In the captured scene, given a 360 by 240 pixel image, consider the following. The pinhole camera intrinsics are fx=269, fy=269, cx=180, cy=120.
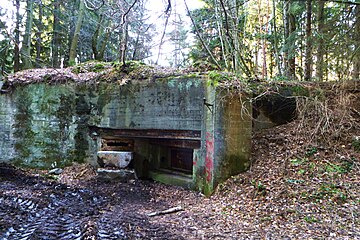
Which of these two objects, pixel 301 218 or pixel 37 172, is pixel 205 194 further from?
pixel 37 172

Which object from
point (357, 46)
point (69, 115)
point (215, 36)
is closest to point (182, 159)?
point (69, 115)

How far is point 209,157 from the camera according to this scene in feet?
18.5

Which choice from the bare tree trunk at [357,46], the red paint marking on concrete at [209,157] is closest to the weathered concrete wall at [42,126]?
the red paint marking on concrete at [209,157]

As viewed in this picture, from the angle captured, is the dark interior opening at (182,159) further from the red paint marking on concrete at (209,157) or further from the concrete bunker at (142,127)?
the red paint marking on concrete at (209,157)

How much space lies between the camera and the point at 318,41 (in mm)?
6129

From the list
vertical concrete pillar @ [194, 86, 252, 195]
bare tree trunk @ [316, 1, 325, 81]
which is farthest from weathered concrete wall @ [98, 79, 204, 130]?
bare tree trunk @ [316, 1, 325, 81]

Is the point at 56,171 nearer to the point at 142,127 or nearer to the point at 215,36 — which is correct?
the point at 142,127

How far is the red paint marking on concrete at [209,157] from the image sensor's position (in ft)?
18.2

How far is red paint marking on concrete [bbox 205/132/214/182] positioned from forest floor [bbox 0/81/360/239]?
40 cm

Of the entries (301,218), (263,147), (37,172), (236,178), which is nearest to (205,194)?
(236,178)

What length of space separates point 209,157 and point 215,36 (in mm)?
7033

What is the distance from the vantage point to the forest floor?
351 cm

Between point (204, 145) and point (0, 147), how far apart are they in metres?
6.26

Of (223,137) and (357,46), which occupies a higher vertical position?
(357,46)
